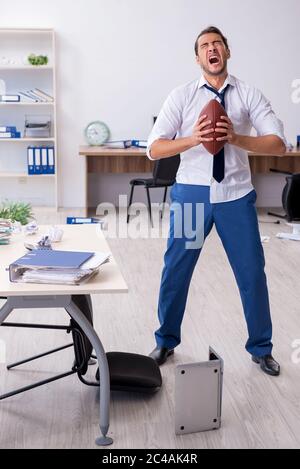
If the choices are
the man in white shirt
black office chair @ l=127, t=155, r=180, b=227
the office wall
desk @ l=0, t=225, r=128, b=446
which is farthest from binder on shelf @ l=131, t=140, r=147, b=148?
desk @ l=0, t=225, r=128, b=446

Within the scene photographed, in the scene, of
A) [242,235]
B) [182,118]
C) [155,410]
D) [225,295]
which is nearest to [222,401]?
[155,410]

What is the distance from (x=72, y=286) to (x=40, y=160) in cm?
519

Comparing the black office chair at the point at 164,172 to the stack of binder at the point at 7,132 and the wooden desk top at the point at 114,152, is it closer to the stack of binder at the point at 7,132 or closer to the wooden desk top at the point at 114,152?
the wooden desk top at the point at 114,152

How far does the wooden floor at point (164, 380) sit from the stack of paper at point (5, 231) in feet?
2.09

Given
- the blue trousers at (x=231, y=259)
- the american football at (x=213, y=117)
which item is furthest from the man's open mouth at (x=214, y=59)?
the blue trousers at (x=231, y=259)

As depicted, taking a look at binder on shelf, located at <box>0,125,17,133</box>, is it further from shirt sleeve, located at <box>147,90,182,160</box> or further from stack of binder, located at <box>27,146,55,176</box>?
shirt sleeve, located at <box>147,90,182,160</box>

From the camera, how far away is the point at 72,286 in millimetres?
2566

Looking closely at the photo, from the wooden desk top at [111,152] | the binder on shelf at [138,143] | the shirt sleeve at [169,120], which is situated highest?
the shirt sleeve at [169,120]

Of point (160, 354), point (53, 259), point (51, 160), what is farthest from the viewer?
point (51, 160)

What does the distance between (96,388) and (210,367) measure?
2.19ft

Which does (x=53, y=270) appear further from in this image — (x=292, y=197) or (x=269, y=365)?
(x=292, y=197)

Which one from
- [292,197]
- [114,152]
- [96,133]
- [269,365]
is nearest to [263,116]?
[269,365]

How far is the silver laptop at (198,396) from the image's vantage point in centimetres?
273

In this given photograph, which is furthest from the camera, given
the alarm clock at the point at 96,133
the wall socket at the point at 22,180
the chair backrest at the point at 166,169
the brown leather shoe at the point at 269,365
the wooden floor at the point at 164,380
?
the wall socket at the point at 22,180
